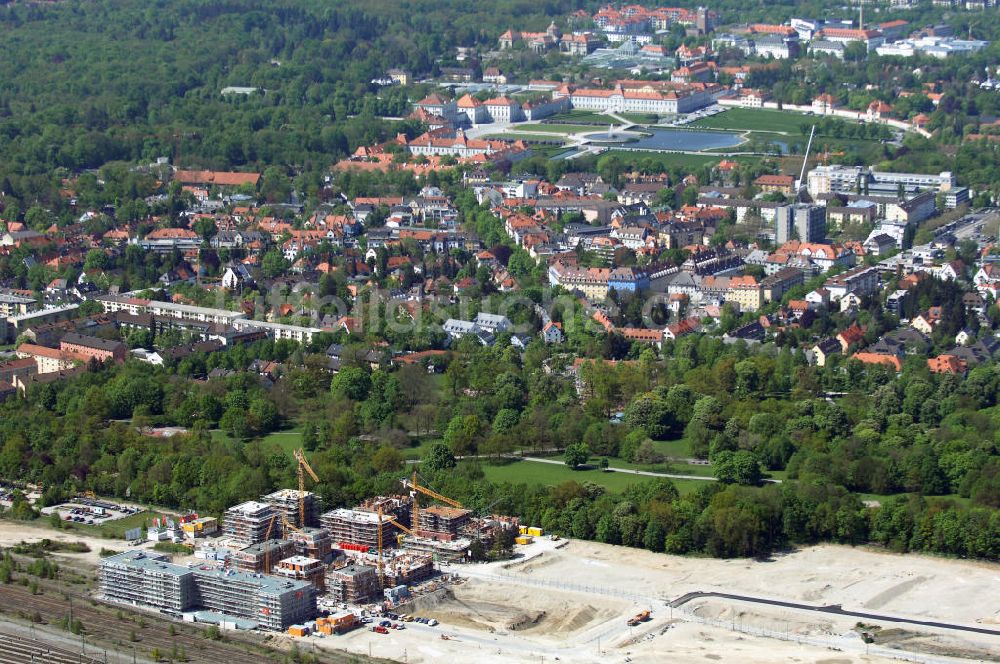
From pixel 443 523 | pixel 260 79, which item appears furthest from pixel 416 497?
pixel 260 79

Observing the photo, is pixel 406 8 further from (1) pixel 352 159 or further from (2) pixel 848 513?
(2) pixel 848 513

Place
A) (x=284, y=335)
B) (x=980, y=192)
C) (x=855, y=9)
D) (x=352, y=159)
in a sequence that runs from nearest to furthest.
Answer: (x=284, y=335) < (x=980, y=192) < (x=352, y=159) < (x=855, y=9)

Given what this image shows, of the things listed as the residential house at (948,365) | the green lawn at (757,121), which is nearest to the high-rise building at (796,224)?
the residential house at (948,365)

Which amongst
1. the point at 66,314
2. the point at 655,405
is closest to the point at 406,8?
the point at 66,314

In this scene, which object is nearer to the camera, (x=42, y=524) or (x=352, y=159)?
(x=42, y=524)

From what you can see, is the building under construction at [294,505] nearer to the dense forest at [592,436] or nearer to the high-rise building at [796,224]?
the dense forest at [592,436]

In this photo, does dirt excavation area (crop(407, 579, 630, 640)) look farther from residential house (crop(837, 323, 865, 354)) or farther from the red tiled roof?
the red tiled roof

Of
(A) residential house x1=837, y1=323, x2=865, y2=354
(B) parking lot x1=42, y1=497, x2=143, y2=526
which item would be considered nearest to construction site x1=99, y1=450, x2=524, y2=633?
(B) parking lot x1=42, y1=497, x2=143, y2=526
